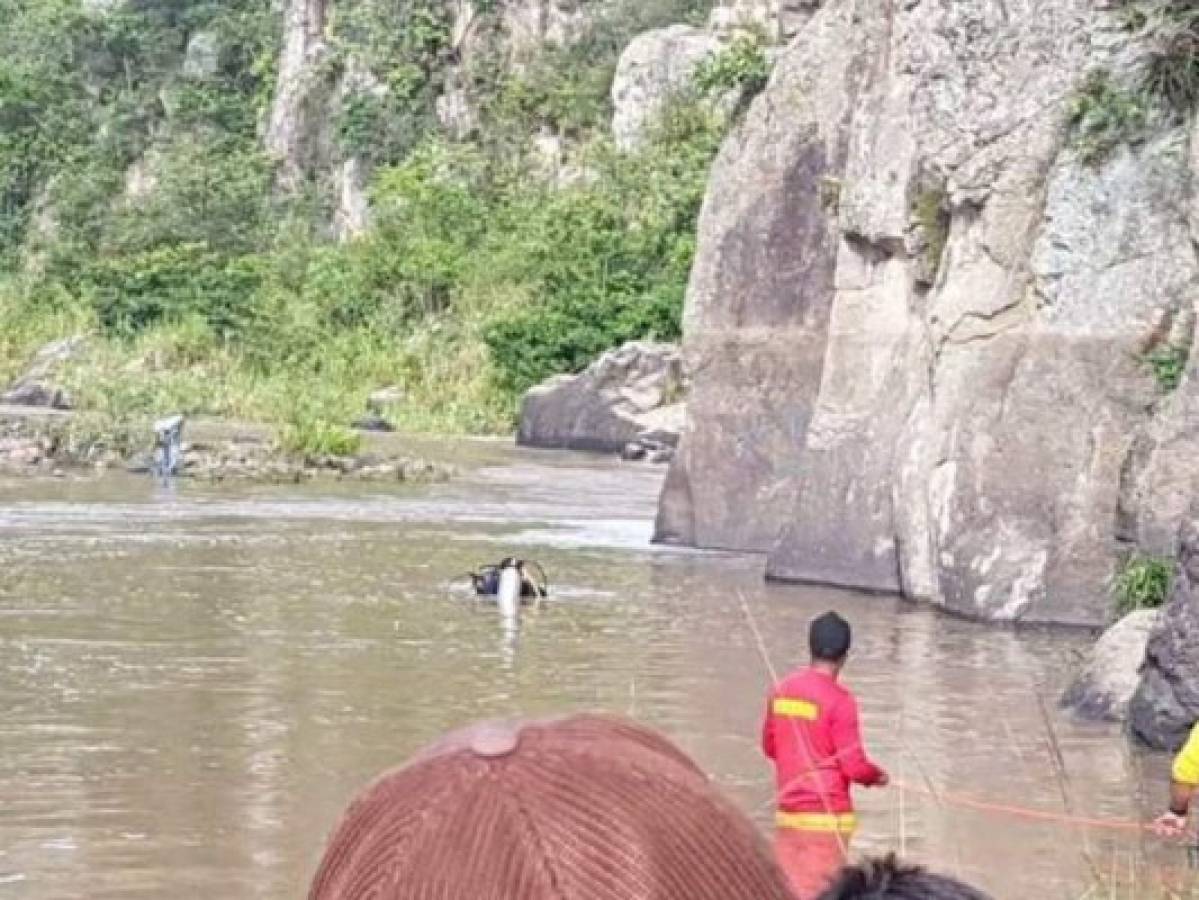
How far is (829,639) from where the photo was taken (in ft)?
Result: 28.0

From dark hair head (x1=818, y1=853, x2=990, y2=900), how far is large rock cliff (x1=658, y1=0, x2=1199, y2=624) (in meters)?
14.1

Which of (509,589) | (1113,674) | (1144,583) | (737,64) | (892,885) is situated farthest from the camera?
(737,64)

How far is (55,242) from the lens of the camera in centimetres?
6456

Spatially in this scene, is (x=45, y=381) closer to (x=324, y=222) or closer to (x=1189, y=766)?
(x=324, y=222)

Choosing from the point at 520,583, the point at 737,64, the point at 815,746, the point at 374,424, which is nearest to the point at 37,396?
the point at 374,424

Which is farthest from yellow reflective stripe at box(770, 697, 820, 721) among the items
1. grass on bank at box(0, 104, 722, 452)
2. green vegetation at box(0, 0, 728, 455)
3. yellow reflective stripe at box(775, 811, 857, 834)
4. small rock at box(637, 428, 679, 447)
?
grass on bank at box(0, 104, 722, 452)

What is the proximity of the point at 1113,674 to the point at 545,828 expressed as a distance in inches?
503

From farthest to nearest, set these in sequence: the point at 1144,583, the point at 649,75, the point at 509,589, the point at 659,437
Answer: the point at 649,75
the point at 659,437
the point at 509,589
the point at 1144,583

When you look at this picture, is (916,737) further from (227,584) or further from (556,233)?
(556,233)

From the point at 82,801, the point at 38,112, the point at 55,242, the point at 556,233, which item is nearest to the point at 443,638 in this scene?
the point at 82,801

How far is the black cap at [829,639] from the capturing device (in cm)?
849

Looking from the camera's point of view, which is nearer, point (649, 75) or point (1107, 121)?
point (1107, 121)

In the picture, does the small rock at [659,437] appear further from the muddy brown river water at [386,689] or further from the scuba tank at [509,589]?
the scuba tank at [509,589]

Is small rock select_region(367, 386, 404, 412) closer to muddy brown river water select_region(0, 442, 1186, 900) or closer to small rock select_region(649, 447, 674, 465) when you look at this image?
small rock select_region(649, 447, 674, 465)
